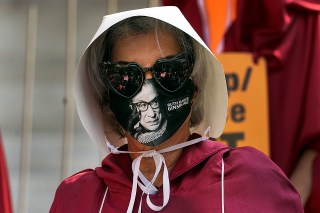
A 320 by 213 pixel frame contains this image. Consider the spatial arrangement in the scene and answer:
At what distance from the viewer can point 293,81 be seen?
3.65m

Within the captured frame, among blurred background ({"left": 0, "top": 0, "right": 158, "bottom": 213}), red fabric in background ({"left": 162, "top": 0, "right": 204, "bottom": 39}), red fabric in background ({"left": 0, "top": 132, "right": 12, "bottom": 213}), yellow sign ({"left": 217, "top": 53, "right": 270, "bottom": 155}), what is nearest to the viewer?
red fabric in background ({"left": 0, "top": 132, "right": 12, "bottom": 213})

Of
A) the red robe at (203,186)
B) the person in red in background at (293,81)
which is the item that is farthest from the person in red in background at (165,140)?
the person in red in background at (293,81)

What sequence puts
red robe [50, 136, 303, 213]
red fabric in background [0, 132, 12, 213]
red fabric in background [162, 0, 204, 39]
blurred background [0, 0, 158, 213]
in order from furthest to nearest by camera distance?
blurred background [0, 0, 158, 213] → red fabric in background [162, 0, 204, 39] → red fabric in background [0, 132, 12, 213] → red robe [50, 136, 303, 213]

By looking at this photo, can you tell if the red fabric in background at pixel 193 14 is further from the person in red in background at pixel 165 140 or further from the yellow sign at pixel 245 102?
the person in red in background at pixel 165 140

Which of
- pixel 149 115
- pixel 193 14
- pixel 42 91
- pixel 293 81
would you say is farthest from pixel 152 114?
pixel 42 91

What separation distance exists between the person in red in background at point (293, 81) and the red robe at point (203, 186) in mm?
1232

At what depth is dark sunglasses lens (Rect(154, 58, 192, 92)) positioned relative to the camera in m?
2.32

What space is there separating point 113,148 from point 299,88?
1.34 metres

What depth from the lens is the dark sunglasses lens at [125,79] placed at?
91.6 inches

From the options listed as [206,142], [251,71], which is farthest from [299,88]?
[206,142]

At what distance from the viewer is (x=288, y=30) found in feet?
12.1

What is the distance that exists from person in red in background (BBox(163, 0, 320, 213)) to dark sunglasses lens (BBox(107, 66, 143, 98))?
1.32 m

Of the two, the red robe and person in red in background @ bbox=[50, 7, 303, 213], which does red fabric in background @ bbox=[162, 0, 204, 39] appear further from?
the red robe

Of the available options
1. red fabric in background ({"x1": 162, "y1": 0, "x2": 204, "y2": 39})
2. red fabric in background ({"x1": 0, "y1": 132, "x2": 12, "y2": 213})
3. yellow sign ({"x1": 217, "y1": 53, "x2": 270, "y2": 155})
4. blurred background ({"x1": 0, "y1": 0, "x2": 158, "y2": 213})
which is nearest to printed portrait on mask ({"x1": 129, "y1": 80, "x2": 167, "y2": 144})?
red fabric in background ({"x1": 0, "y1": 132, "x2": 12, "y2": 213})
